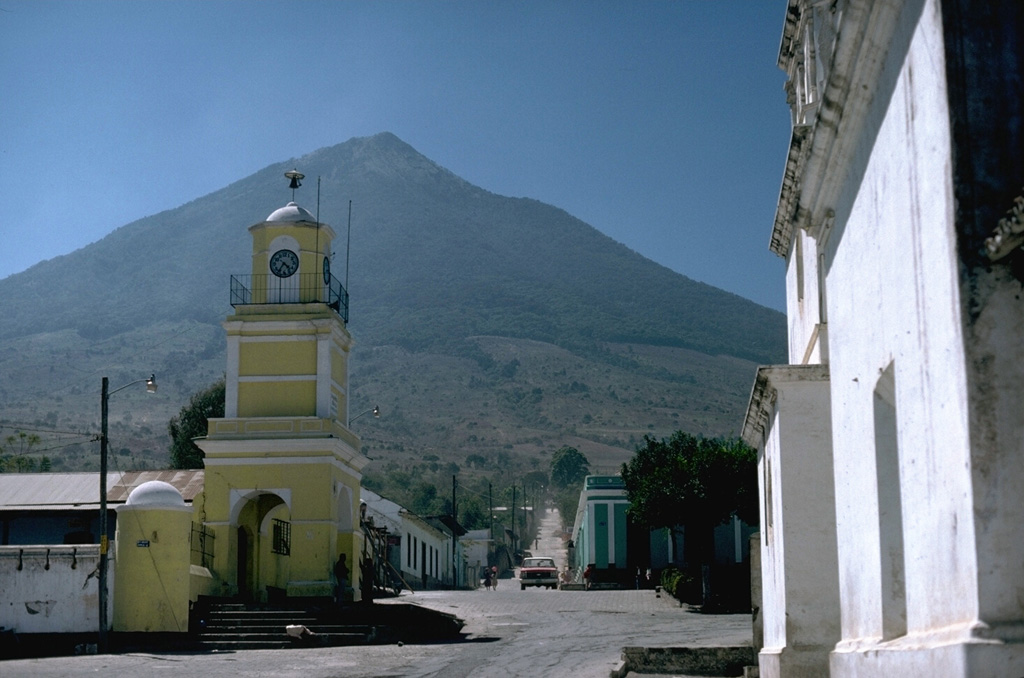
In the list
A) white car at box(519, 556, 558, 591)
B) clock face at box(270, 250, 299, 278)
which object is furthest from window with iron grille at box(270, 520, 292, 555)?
white car at box(519, 556, 558, 591)

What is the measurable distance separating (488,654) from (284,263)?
50.9ft

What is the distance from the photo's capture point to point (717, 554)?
2032 inches

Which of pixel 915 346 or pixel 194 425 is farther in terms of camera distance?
pixel 194 425

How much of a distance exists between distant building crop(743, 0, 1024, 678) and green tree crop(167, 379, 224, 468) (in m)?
48.9

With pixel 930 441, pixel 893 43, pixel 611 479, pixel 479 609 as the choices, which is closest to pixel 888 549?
pixel 930 441

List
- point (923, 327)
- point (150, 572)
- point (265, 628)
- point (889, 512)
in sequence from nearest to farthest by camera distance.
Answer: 1. point (923, 327)
2. point (889, 512)
3. point (150, 572)
4. point (265, 628)

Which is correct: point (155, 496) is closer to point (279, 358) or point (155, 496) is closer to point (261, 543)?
point (279, 358)

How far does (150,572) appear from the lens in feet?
89.0

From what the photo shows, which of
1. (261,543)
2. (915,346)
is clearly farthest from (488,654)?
(915,346)

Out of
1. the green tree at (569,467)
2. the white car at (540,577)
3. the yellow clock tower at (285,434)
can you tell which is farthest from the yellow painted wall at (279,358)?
the green tree at (569,467)

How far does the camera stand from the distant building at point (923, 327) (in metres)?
6.36

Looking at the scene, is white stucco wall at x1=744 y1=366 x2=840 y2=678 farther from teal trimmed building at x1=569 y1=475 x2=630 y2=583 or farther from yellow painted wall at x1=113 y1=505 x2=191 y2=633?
teal trimmed building at x1=569 y1=475 x2=630 y2=583

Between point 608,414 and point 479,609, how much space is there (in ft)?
421

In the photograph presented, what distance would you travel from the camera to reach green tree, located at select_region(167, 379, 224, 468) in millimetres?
58094
